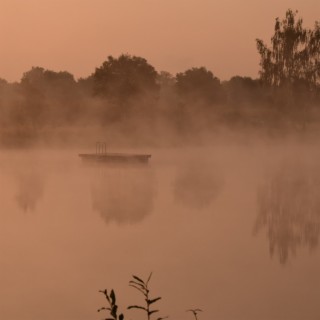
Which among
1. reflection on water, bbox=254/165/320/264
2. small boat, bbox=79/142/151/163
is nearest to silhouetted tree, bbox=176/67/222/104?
small boat, bbox=79/142/151/163

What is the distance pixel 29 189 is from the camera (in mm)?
25234

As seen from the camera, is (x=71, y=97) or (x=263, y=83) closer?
(x=263, y=83)

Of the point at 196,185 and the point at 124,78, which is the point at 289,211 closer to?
the point at 196,185

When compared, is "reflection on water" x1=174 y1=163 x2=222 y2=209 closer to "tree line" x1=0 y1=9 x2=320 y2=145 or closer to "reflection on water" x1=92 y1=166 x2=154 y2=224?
"reflection on water" x1=92 y1=166 x2=154 y2=224

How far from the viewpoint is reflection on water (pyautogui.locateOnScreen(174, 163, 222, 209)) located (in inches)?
866

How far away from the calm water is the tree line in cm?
1827

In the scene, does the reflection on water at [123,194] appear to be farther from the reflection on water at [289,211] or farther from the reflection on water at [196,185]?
the reflection on water at [289,211]

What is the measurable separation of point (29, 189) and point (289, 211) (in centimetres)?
1081

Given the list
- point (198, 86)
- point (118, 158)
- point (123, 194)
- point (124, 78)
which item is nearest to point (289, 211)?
point (123, 194)

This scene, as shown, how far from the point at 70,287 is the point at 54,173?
819 inches

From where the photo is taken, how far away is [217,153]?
4541 cm

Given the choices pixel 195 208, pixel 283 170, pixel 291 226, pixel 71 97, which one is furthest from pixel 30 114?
pixel 291 226

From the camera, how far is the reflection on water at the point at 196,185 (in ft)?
72.2

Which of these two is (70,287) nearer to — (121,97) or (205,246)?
(205,246)
